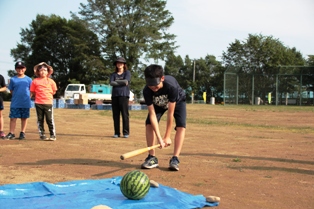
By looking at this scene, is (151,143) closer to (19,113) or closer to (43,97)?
(43,97)

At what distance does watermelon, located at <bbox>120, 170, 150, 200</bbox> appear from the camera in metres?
3.77

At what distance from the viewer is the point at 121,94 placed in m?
9.58

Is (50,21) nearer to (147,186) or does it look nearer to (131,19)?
(131,19)

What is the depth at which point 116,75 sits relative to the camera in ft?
31.4

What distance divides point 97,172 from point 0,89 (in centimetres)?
475

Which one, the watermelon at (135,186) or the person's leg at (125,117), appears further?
the person's leg at (125,117)

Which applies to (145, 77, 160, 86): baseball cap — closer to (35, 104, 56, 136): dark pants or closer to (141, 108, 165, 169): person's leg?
(141, 108, 165, 169): person's leg

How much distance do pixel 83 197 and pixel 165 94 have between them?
2.10 metres

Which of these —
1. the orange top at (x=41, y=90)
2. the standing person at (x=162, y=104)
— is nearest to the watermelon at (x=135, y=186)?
the standing person at (x=162, y=104)

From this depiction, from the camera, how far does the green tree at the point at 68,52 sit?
5053cm

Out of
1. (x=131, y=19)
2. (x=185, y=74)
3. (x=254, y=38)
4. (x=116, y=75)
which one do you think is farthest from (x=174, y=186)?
(x=185, y=74)

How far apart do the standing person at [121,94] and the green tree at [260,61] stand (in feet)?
106

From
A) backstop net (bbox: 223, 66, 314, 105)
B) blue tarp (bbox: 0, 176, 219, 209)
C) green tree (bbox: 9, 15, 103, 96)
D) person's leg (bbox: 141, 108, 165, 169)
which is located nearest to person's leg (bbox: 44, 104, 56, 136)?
person's leg (bbox: 141, 108, 165, 169)

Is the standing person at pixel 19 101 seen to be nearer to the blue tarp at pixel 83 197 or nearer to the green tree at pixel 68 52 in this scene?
the blue tarp at pixel 83 197
